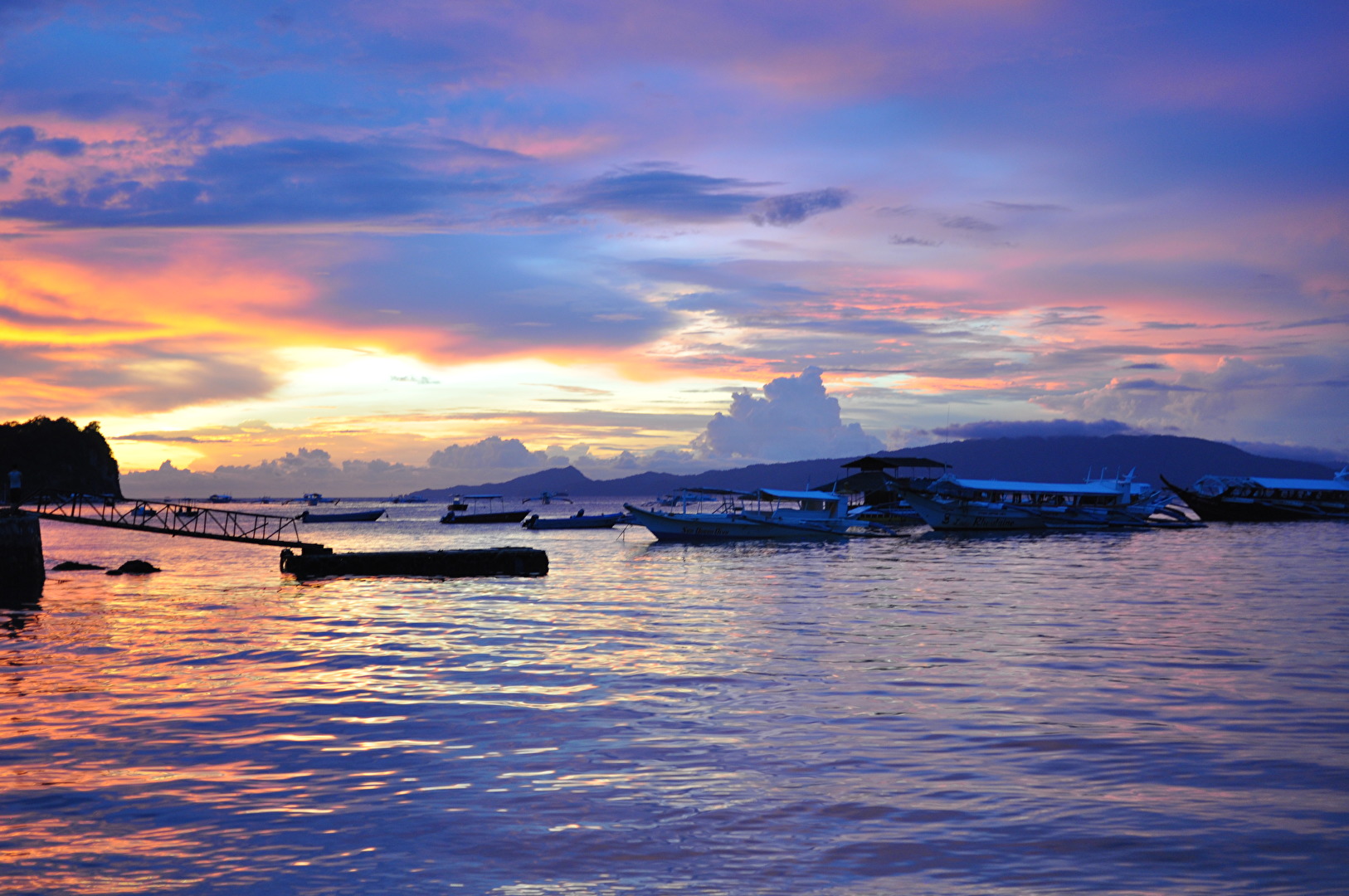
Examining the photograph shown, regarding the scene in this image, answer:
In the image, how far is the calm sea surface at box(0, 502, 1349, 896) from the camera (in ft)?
30.0

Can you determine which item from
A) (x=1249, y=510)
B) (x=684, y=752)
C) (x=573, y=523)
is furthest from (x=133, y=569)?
(x=1249, y=510)

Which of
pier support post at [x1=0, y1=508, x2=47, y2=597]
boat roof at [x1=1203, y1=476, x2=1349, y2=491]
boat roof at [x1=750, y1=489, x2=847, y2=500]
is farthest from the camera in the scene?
boat roof at [x1=1203, y1=476, x2=1349, y2=491]

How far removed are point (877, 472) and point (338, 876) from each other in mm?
113556

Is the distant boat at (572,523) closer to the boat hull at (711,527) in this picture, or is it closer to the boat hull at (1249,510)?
the boat hull at (711,527)

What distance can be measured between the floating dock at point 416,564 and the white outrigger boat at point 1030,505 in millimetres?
49928

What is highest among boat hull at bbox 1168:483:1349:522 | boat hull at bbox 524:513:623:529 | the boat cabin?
the boat cabin

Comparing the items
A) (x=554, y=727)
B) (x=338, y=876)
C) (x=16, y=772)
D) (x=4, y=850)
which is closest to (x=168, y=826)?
(x=4, y=850)

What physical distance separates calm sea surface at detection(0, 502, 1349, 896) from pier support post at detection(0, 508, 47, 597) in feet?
27.4

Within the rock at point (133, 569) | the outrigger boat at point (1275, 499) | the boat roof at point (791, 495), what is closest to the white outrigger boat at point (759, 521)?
the boat roof at point (791, 495)

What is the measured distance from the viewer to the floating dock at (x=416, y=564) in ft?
159

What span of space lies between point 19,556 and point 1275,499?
12221 cm

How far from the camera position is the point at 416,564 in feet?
161

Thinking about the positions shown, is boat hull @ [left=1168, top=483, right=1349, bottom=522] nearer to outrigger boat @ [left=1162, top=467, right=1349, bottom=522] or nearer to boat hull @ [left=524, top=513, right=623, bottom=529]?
outrigger boat @ [left=1162, top=467, right=1349, bottom=522]

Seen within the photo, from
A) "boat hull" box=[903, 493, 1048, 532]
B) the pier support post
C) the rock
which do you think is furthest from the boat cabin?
the pier support post
